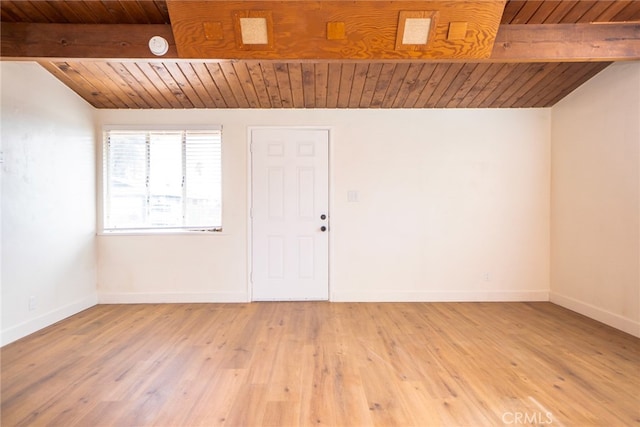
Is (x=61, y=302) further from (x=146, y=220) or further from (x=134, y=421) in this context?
(x=134, y=421)

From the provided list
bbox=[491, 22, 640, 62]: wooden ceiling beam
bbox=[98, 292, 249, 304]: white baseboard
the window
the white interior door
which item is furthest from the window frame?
bbox=[491, 22, 640, 62]: wooden ceiling beam

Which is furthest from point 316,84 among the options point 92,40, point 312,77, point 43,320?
point 43,320

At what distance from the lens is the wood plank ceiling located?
264 centimetres

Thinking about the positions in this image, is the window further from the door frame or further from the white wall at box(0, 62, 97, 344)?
the door frame

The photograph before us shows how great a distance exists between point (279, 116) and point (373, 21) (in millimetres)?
1825

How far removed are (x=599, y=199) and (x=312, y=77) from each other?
130 inches

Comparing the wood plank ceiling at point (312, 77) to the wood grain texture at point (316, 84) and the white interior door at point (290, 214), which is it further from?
the white interior door at point (290, 214)

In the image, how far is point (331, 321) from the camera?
11.0 ft

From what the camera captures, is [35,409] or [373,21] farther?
[373,21]

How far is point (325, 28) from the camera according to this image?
2.52 metres

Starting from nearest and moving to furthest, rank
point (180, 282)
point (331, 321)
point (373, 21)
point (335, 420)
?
point (335, 420), point (373, 21), point (331, 321), point (180, 282)

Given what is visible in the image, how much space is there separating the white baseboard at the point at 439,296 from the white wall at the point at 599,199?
0.31 metres

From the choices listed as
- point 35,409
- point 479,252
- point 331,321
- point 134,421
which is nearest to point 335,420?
point 134,421

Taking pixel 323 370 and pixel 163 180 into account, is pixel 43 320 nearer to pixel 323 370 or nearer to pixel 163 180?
pixel 163 180
